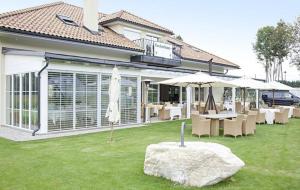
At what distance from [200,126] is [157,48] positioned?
509 inches

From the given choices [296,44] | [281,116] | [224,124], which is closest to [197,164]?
[224,124]

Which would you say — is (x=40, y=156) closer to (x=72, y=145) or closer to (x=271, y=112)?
(x=72, y=145)

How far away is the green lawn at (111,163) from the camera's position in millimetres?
7098

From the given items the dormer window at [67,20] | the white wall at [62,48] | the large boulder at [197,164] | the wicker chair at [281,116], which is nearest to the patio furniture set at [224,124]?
the wicker chair at [281,116]

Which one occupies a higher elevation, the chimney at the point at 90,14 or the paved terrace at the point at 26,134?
the chimney at the point at 90,14

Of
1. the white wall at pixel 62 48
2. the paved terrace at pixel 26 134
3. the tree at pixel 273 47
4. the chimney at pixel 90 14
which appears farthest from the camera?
the tree at pixel 273 47

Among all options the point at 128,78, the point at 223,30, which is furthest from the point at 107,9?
the point at 128,78

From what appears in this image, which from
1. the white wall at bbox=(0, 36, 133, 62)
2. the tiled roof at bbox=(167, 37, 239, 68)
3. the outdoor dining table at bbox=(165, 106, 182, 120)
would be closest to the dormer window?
the white wall at bbox=(0, 36, 133, 62)

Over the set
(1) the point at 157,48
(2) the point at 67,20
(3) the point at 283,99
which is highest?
(2) the point at 67,20

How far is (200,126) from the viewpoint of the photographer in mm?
13945

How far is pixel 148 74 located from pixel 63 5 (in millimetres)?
10145

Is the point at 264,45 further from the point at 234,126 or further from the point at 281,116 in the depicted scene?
the point at 234,126

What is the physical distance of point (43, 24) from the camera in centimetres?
1878

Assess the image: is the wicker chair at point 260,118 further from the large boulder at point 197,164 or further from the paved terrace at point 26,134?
the large boulder at point 197,164
